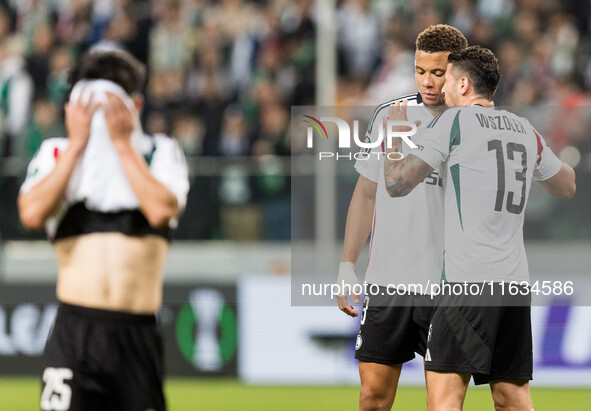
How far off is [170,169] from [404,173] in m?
1.23

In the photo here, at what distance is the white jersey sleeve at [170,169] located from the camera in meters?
4.32

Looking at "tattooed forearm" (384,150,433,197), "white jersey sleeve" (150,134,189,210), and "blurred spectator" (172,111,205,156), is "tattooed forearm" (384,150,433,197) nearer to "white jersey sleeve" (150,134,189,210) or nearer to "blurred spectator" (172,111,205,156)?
"white jersey sleeve" (150,134,189,210)

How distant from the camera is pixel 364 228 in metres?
5.75

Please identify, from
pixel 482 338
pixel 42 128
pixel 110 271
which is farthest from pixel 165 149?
pixel 42 128

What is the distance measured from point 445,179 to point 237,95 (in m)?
8.54

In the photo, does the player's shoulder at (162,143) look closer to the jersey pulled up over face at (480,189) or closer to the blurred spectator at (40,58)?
the jersey pulled up over face at (480,189)

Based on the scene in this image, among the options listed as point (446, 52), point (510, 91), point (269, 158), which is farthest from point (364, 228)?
point (510, 91)

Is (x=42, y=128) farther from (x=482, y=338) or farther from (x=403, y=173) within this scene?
(x=482, y=338)

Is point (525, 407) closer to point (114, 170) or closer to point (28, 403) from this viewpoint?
point (114, 170)

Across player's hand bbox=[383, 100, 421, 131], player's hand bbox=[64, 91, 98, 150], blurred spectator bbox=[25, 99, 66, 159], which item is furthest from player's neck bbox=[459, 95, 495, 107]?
blurred spectator bbox=[25, 99, 66, 159]

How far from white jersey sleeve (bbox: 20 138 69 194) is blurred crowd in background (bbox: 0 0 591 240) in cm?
751

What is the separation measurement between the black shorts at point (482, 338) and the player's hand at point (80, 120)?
1.90 meters

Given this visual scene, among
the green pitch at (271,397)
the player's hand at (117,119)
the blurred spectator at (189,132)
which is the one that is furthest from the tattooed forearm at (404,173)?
the blurred spectator at (189,132)

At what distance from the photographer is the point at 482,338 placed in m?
5.04
